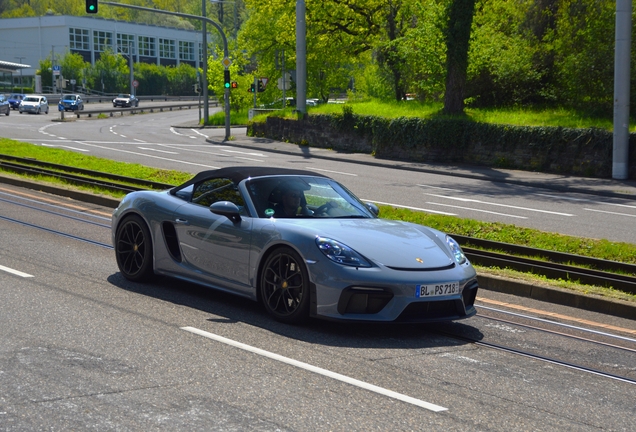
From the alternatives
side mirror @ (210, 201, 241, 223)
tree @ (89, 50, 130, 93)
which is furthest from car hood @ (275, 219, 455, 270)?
tree @ (89, 50, 130, 93)

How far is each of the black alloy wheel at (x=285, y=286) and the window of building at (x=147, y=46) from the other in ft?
421

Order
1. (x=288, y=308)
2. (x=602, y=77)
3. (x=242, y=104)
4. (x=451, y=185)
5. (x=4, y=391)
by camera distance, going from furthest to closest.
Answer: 1. (x=242, y=104)
2. (x=602, y=77)
3. (x=451, y=185)
4. (x=288, y=308)
5. (x=4, y=391)

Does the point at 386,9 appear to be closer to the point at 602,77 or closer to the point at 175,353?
the point at 602,77

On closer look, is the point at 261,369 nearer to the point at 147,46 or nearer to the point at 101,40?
the point at 101,40

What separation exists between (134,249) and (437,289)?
134 inches

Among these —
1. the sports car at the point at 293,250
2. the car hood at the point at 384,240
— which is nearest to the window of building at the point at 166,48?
the sports car at the point at 293,250

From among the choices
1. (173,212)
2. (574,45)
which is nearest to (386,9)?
(574,45)

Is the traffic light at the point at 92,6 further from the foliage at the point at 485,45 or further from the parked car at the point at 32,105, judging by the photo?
the parked car at the point at 32,105

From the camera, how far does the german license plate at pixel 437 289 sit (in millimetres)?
7027

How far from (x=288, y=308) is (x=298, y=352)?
0.91 metres

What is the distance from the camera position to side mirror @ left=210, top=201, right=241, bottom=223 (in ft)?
25.8

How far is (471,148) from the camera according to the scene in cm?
3103

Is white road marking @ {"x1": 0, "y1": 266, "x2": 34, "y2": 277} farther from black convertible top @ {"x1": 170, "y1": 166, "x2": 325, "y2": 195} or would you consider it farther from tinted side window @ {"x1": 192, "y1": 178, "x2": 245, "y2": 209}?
tinted side window @ {"x1": 192, "y1": 178, "x2": 245, "y2": 209}

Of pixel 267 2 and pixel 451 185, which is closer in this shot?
pixel 451 185
